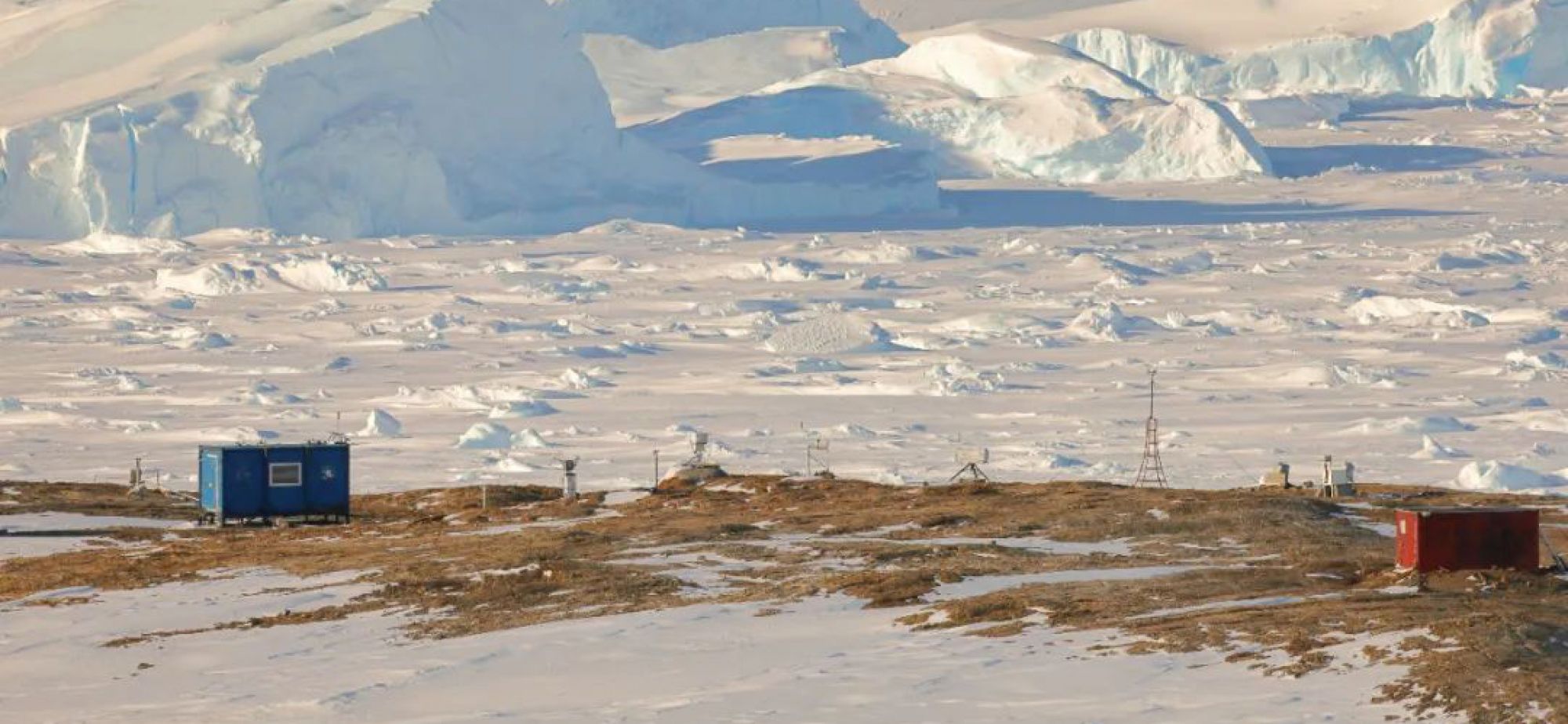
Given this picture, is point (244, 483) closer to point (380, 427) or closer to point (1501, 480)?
point (1501, 480)

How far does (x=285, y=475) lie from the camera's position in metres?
32.2

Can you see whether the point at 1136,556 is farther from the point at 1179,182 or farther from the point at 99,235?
the point at 1179,182

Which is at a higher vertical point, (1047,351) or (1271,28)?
(1271,28)

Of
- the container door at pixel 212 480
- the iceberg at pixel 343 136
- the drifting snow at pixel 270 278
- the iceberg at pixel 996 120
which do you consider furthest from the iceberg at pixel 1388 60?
the container door at pixel 212 480

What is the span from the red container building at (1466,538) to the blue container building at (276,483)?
1653 cm

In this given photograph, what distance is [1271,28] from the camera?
472ft

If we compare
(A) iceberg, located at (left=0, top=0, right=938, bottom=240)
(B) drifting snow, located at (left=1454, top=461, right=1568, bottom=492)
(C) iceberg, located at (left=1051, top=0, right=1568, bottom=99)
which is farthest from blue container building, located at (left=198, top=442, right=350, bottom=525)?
(C) iceberg, located at (left=1051, top=0, right=1568, bottom=99)

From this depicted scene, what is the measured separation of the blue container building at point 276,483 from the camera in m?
31.8

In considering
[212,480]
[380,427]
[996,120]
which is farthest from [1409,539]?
[996,120]

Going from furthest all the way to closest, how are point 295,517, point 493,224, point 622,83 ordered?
point 622,83 < point 493,224 < point 295,517

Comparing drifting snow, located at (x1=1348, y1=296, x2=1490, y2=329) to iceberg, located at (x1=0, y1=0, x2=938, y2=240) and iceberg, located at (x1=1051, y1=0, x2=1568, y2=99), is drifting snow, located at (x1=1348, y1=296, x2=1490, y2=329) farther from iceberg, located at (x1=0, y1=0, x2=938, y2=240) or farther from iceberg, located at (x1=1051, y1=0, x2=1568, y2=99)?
iceberg, located at (x1=1051, y1=0, x2=1568, y2=99)

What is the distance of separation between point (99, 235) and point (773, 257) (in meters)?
23.7

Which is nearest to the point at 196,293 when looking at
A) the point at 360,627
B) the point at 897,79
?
the point at 897,79

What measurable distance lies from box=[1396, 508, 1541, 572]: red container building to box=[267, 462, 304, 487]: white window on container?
1704 centimetres
